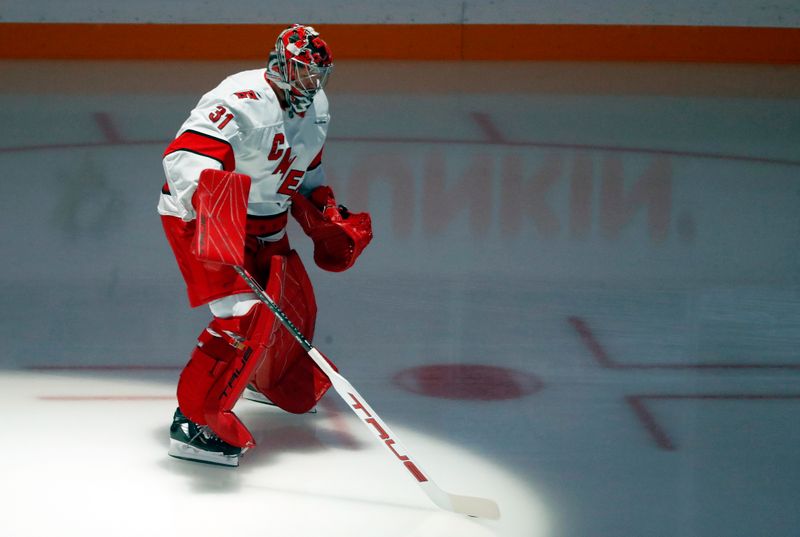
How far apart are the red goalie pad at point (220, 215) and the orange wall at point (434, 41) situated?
461cm

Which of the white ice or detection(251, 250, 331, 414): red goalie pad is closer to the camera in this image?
the white ice

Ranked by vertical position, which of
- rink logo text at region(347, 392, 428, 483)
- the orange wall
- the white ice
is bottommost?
the white ice

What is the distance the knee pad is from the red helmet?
0.48 metres

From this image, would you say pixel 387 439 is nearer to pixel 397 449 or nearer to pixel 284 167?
pixel 397 449

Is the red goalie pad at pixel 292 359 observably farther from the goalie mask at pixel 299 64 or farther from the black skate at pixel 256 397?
the goalie mask at pixel 299 64

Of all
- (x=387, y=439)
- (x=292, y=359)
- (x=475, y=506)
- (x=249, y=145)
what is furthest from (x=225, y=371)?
(x=475, y=506)

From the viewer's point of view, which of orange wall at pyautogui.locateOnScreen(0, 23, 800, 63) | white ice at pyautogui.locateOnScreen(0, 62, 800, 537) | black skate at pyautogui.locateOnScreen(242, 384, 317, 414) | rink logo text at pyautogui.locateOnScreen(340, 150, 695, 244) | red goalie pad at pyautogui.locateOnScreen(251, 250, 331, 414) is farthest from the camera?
orange wall at pyautogui.locateOnScreen(0, 23, 800, 63)

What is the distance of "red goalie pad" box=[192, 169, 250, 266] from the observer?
96.6 inches

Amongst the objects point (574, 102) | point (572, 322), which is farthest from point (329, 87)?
point (572, 322)

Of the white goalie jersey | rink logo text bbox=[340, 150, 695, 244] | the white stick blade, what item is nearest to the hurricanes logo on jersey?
the white goalie jersey

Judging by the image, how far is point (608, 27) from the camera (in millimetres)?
7004

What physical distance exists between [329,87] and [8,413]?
390cm

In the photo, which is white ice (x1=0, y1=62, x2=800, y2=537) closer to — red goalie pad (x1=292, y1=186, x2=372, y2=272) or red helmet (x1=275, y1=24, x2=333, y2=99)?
red goalie pad (x1=292, y1=186, x2=372, y2=272)

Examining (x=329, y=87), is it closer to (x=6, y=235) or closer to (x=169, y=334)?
(x=6, y=235)
